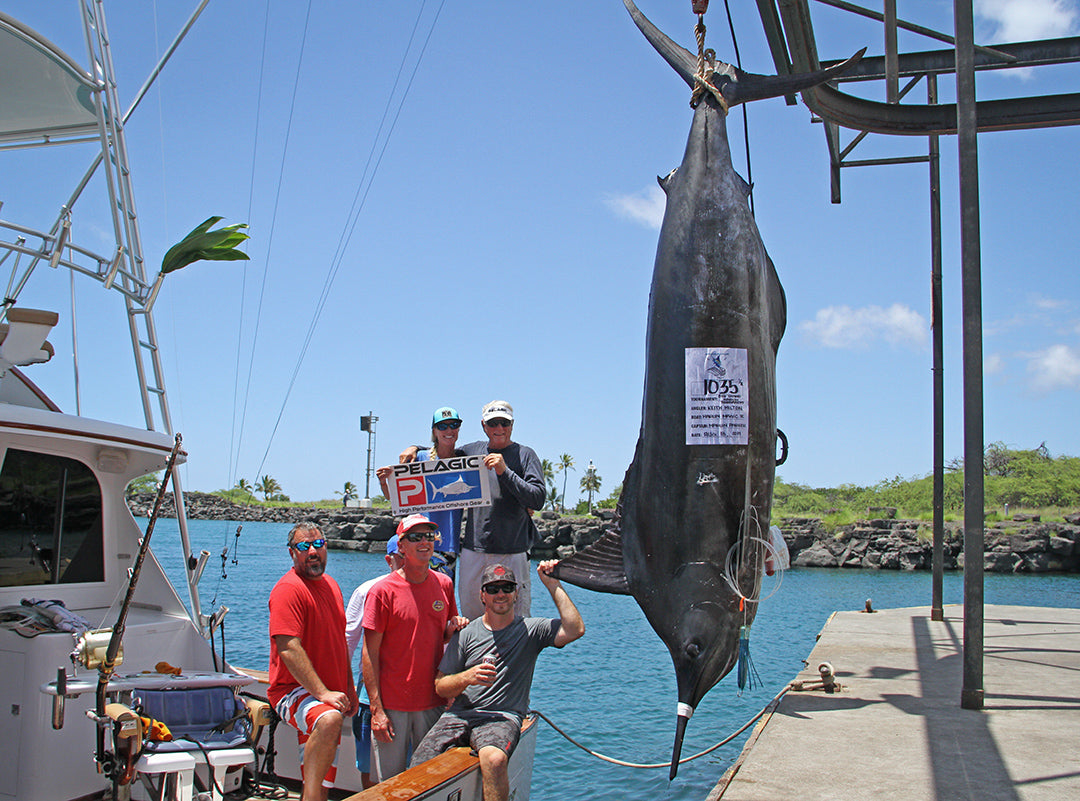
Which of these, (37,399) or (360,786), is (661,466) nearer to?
(360,786)

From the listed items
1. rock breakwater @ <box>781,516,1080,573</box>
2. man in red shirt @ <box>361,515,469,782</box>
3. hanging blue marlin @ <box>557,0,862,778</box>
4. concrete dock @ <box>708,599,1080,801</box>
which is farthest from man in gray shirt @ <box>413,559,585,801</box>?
rock breakwater @ <box>781,516,1080,573</box>

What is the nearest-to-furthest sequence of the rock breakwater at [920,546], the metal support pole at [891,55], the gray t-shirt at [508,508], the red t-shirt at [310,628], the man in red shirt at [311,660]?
1. the man in red shirt at [311,660]
2. the red t-shirt at [310,628]
3. the gray t-shirt at [508,508]
4. the metal support pole at [891,55]
5. the rock breakwater at [920,546]

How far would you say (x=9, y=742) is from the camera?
414cm

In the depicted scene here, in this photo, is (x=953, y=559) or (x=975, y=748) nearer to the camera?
(x=975, y=748)

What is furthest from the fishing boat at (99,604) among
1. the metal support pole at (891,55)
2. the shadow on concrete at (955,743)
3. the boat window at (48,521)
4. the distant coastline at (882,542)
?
the distant coastline at (882,542)

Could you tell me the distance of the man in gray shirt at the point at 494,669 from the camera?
12.8 feet

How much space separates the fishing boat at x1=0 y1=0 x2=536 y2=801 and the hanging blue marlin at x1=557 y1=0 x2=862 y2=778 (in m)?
1.41

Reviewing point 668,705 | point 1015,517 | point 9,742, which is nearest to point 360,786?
point 9,742

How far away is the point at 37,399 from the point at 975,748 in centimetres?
628

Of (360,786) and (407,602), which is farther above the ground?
(407,602)

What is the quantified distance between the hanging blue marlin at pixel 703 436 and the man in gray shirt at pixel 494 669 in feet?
4.77

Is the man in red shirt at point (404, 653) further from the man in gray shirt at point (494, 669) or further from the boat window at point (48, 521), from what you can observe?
the boat window at point (48, 521)

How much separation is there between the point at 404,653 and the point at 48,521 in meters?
2.66

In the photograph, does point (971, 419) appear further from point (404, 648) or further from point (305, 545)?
point (305, 545)
